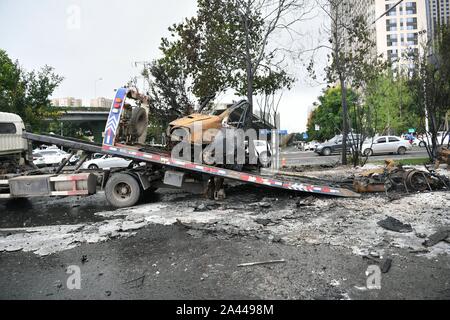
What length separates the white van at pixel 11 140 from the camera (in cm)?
986

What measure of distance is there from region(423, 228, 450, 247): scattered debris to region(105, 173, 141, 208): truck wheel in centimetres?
607

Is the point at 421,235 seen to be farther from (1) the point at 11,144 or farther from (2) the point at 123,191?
(1) the point at 11,144

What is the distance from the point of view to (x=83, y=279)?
170 inches

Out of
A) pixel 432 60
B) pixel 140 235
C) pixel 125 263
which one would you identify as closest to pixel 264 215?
pixel 140 235

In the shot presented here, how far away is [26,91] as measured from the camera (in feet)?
76.9

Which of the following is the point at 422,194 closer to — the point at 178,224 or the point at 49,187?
the point at 178,224

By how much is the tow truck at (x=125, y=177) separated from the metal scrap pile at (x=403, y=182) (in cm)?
48

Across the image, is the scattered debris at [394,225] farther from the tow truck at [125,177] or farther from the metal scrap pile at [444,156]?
the metal scrap pile at [444,156]

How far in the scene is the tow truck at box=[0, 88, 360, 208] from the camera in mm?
8117

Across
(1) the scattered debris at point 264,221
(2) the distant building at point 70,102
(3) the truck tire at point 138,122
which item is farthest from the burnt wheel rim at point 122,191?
(2) the distant building at point 70,102

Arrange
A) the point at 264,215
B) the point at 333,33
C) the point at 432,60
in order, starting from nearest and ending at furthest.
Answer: the point at 264,215
the point at 432,60
the point at 333,33

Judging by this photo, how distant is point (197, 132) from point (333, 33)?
1248cm

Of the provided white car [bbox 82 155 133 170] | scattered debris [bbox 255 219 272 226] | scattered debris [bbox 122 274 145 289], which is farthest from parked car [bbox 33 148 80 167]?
scattered debris [bbox 122 274 145 289]
